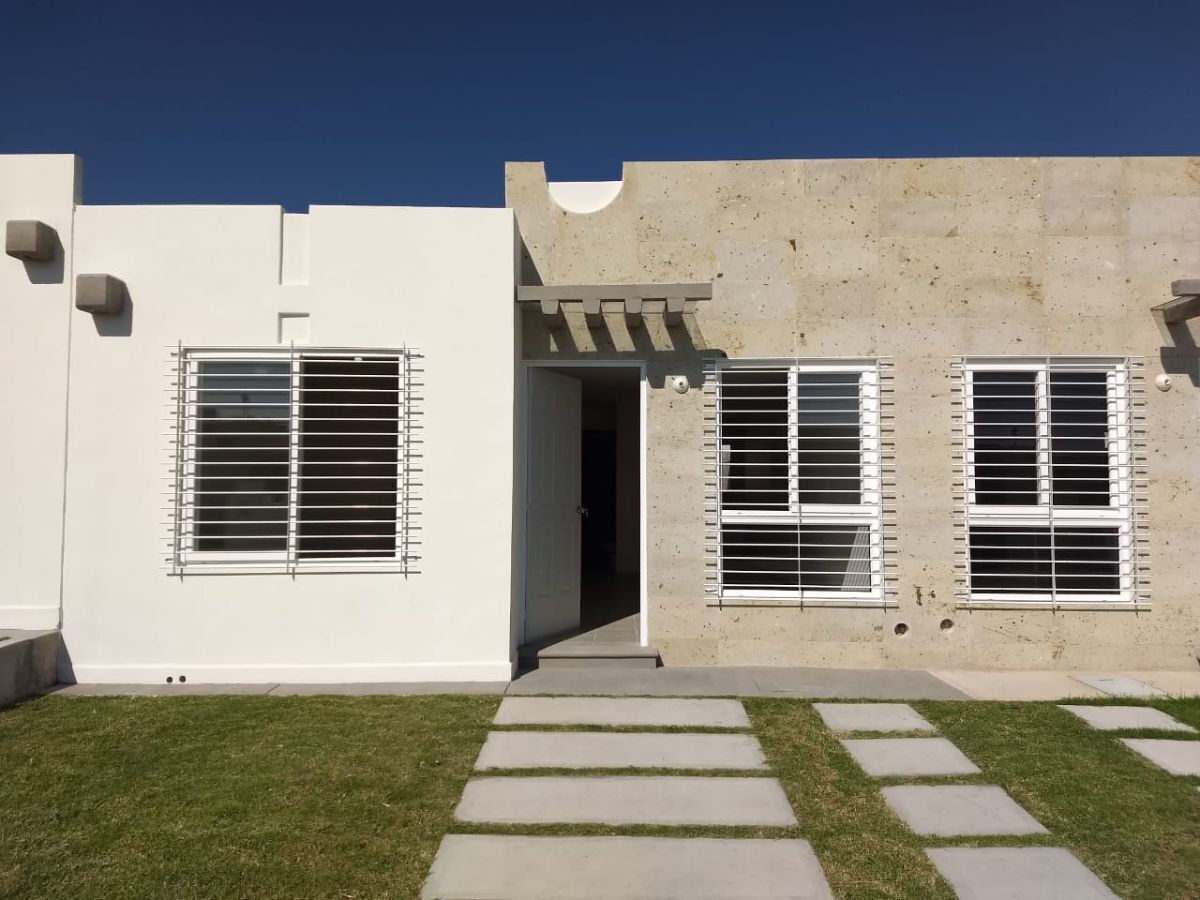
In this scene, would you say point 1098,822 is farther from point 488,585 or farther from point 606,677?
point 488,585

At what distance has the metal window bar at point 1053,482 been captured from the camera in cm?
628

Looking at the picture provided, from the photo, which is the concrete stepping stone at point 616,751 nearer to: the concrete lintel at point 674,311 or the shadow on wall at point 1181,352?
the concrete lintel at point 674,311

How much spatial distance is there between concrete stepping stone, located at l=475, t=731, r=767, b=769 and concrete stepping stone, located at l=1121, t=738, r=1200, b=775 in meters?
2.29

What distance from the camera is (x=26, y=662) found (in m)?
5.41

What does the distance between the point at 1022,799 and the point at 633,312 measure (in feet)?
13.7

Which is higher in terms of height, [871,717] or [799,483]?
[799,483]

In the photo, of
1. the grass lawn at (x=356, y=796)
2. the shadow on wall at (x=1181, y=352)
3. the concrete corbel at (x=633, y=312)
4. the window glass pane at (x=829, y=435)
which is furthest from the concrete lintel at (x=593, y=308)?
the shadow on wall at (x=1181, y=352)

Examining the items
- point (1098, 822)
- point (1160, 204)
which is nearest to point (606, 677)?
point (1098, 822)

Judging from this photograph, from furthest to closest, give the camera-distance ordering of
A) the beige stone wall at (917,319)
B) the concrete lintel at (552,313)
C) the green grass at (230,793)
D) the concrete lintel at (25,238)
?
the beige stone wall at (917,319) → the concrete lintel at (552,313) → the concrete lintel at (25,238) → the green grass at (230,793)

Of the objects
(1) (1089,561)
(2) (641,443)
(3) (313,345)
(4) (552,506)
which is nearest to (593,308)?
(2) (641,443)

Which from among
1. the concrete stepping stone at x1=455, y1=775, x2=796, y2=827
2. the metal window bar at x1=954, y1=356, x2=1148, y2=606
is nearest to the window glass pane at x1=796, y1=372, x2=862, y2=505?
the metal window bar at x1=954, y1=356, x2=1148, y2=606

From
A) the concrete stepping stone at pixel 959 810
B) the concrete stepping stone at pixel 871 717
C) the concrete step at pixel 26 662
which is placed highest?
the concrete step at pixel 26 662

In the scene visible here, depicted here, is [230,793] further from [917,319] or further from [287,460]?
[917,319]

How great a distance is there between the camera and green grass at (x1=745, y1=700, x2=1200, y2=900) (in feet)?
10.0
